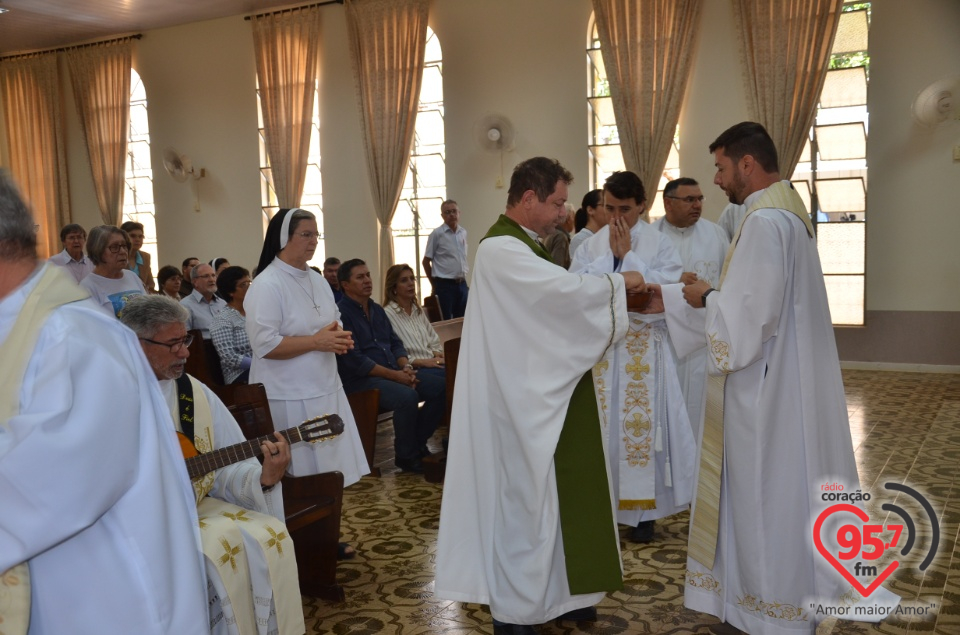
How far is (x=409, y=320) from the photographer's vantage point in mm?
6895

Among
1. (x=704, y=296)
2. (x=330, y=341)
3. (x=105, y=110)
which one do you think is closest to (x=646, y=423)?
(x=704, y=296)

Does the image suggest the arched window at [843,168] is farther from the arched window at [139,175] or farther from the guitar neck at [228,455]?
the arched window at [139,175]

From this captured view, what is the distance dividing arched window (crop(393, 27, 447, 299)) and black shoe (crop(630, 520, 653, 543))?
8.32 m

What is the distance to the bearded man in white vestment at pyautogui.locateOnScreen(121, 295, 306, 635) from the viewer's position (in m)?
2.77

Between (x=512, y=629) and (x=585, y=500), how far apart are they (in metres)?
0.58

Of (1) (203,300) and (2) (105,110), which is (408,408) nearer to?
(1) (203,300)

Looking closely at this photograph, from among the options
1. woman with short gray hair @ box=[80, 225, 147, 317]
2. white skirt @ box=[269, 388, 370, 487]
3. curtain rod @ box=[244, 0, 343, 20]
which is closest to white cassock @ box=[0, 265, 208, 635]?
white skirt @ box=[269, 388, 370, 487]

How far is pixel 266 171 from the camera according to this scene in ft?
45.1

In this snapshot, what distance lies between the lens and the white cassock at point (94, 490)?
145 centimetres

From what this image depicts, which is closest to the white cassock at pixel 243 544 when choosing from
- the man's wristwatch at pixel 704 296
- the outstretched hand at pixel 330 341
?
the outstretched hand at pixel 330 341

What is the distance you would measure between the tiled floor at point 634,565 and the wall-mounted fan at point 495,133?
5.76 meters

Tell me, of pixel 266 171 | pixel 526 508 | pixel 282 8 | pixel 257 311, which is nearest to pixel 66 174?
pixel 266 171

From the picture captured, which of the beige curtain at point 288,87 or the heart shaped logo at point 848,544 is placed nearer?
the heart shaped logo at point 848,544

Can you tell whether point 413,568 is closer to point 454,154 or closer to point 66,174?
point 454,154
